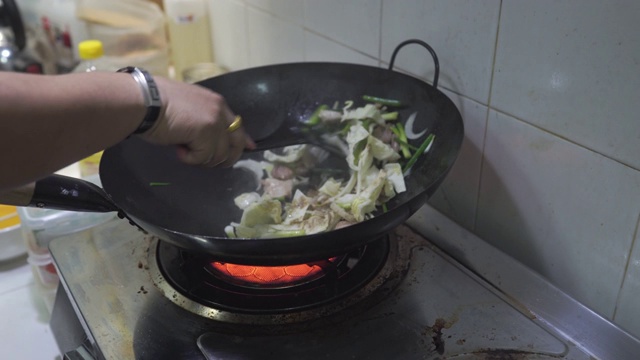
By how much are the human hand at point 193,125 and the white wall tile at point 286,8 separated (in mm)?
488

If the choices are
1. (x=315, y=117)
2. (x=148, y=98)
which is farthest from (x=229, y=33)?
(x=148, y=98)

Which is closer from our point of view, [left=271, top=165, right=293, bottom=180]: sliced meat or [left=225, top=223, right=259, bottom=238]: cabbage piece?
[left=225, top=223, right=259, bottom=238]: cabbage piece

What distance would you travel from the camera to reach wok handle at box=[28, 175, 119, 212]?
2.34 ft

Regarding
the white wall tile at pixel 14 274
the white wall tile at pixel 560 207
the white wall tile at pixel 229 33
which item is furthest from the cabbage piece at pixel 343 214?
the white wall tile at pixel 229 33

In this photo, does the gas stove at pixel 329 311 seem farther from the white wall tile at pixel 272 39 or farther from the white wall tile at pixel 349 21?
the white wall tile at pixel 272 39

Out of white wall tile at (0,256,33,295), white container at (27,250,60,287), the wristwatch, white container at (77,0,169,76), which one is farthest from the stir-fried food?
white container at (77,0,169,76)

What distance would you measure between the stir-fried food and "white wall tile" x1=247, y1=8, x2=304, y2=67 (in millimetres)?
260

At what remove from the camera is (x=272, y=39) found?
1302 millimetres

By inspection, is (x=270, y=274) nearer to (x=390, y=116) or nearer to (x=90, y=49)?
(x=390, y=116)

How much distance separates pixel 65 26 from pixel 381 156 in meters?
1.02

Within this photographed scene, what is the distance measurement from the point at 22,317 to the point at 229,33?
789 millimetres

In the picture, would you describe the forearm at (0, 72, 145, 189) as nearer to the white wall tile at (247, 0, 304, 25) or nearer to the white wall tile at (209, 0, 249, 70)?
the white wall tile at (247, 0, 304, 25)

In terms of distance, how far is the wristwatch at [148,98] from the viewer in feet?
2.09

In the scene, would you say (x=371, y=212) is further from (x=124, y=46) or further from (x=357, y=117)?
(x=124, y=46)
